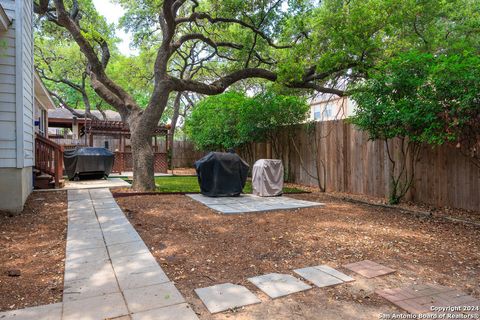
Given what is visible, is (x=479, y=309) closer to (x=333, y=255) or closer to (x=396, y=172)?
(x=333, y=255)

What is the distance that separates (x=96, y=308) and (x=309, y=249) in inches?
87.9

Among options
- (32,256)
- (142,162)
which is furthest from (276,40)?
(32,256)

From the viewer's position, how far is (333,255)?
3318mm

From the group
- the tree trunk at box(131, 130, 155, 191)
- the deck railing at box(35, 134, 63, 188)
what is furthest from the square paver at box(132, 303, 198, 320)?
the deck railing at box(35, 134, 63, 188)

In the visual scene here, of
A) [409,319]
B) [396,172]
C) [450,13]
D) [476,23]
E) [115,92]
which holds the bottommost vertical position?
[409,319]

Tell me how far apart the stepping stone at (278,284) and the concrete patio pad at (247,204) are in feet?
9.16

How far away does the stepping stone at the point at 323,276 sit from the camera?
261 cm

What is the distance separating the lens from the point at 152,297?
2.32 meters

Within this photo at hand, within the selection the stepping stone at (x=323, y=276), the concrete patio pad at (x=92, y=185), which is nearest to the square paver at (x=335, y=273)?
the stepping stone at (x=323, y=276)

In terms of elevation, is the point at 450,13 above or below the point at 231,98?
above

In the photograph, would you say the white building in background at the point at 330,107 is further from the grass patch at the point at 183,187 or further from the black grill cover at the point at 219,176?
the black grill cover at the point at 219,176

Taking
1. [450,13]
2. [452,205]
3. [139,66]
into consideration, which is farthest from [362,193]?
[139,66]

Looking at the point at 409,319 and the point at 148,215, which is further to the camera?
the point at 148,215

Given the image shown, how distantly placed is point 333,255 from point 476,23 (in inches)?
350
